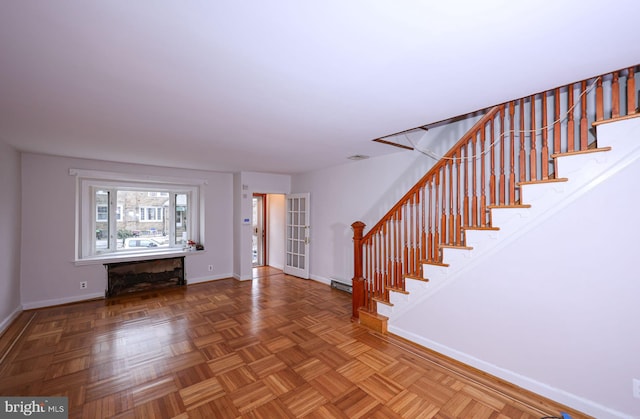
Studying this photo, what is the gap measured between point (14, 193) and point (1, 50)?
3.32m

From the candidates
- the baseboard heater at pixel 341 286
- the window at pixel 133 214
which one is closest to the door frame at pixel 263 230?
the window at pixel 133 214

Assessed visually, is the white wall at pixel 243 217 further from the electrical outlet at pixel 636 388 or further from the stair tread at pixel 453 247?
the electrical outlet at pixel 636 388

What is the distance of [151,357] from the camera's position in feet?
8.67

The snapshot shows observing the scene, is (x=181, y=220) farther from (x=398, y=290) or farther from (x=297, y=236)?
(x=398, y=290)

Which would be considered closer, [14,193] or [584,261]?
[584,261]

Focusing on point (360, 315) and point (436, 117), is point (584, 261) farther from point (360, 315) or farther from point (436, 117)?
point (360, 315)

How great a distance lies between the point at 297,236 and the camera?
5.99m

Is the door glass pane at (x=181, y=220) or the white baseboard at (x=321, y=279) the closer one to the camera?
the white baseboard at (x=321, y=279)

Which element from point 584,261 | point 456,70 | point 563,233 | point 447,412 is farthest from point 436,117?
point 447,412

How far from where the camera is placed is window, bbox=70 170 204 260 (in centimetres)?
445

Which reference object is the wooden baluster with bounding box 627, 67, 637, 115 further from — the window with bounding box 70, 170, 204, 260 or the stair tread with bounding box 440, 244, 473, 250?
the window with bounding box 70, 170, 204, 260

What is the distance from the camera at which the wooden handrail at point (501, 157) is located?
2.04 metres

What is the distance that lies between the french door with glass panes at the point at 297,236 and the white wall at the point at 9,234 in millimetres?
4279

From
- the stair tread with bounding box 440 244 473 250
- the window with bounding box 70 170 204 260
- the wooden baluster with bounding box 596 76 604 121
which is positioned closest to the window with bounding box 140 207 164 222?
the window with bounding box 70 170 204 260
